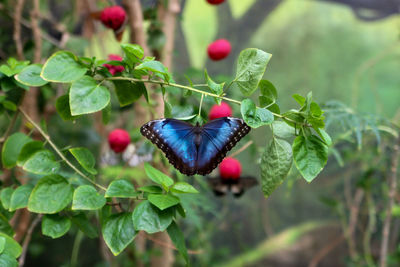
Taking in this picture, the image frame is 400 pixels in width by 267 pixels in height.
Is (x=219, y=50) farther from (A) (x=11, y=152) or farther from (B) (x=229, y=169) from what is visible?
(A) (x=11, y=152)

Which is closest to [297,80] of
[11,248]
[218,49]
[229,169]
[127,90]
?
[218,49]

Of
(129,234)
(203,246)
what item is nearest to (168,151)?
(129,234)

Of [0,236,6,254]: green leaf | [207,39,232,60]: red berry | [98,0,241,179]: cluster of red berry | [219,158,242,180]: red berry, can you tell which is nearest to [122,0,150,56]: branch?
[98,0,241,179]: cluster of red berry

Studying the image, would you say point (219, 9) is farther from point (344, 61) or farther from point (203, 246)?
point (203, 246)

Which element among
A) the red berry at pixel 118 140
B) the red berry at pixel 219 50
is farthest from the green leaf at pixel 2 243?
the red berry at pixel 219 50

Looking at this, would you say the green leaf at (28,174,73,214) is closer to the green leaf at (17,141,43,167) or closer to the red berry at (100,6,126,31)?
the green leaf at (17,141,43,167)
